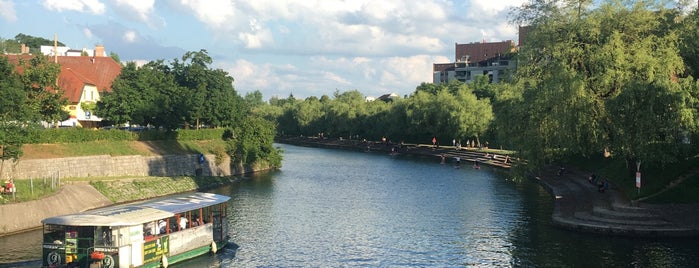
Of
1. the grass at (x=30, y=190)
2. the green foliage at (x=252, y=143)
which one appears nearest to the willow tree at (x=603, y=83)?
the grass at (x=30, y=190)

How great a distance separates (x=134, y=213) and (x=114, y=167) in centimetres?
3677

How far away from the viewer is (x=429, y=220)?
5162 cm

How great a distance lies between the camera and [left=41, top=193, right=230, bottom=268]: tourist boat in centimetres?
3288

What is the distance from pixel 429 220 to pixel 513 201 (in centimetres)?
1337

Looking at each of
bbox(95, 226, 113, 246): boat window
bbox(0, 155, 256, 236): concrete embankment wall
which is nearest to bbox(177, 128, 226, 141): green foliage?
bbox(0, 155, 256, 236): concrete embankment wall

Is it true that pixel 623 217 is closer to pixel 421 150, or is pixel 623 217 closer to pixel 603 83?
pixel 603 83

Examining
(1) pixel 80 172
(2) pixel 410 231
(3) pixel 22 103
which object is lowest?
(2) pixel 410 231

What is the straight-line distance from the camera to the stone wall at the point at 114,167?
59688mm

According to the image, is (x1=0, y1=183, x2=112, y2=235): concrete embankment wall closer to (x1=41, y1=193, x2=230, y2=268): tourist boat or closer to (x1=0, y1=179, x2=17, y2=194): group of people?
(x1=0, y1=179, x2=17, y2=194): group of people

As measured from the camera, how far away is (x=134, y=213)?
35.5 m

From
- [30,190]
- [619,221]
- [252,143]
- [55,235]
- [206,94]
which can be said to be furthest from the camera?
[206,94]

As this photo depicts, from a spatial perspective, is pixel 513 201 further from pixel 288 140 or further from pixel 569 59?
pixel 288 140

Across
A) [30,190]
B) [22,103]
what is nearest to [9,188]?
[30,190]

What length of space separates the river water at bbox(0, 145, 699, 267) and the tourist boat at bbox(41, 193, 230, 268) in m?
1.54
